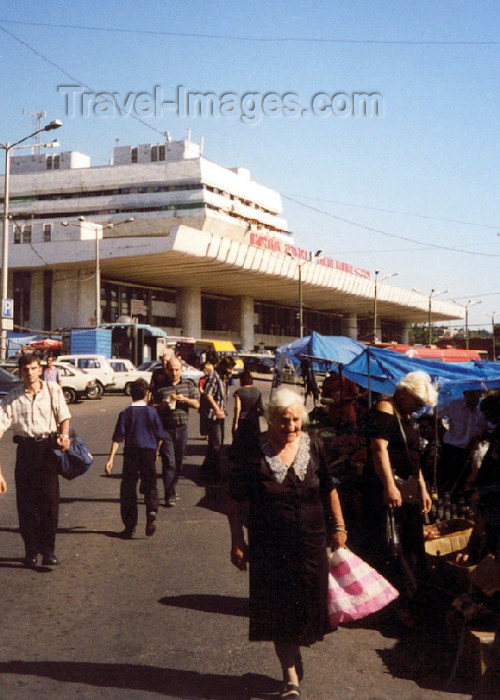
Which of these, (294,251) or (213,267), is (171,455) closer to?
(213,267)

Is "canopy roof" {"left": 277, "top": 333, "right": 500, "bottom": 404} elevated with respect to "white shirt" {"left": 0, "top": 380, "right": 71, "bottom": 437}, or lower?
elevated

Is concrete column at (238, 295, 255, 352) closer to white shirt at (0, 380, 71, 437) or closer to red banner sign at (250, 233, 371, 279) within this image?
red banner sign at (250, 233, 371, 279)

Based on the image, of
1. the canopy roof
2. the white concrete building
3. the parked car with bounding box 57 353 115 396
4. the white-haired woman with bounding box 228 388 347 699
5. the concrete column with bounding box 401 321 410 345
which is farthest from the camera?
the concrete column with bounding box 401 321 410 345

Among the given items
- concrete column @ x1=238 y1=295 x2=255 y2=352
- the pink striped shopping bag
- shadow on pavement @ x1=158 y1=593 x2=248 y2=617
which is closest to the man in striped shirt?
shadow on pavement @ x1=158 y1=593 x2=248 y2=617

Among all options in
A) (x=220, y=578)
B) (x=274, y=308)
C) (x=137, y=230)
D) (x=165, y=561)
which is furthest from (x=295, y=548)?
(x=274, y=308)

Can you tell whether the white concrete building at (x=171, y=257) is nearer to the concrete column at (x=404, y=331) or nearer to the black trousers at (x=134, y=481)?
the concrete column at (x=404, y=331)

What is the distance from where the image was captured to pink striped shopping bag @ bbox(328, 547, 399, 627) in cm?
392

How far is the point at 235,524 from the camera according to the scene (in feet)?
13.2

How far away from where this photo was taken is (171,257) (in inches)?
2085

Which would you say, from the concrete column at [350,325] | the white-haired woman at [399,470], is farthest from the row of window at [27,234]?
the white-haired woman at [399,470]

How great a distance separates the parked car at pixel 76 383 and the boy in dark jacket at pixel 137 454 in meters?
20.1

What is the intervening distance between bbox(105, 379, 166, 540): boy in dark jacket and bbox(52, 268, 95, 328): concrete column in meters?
49.3

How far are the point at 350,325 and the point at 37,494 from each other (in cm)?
8829

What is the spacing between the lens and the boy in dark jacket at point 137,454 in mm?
7395
